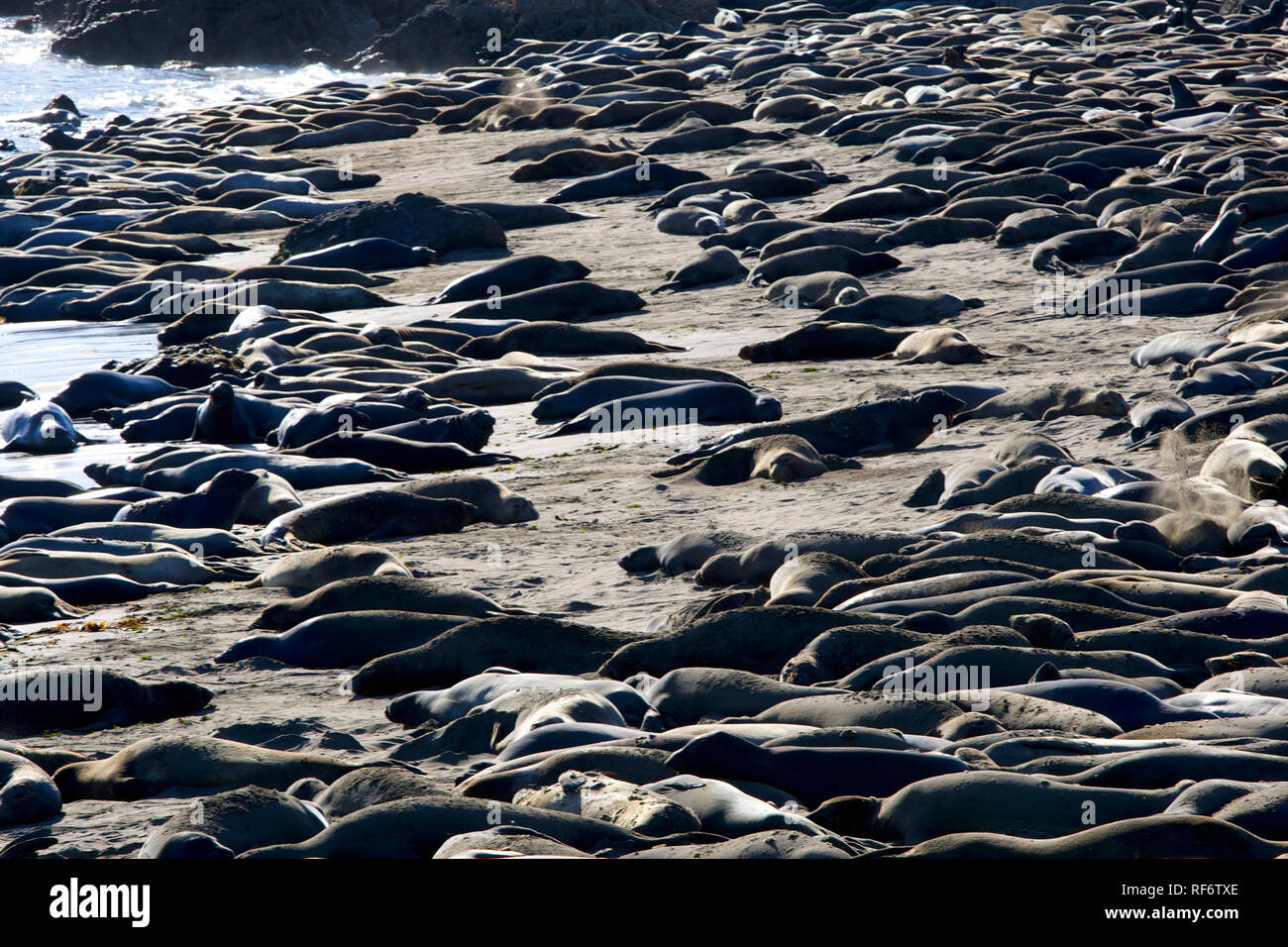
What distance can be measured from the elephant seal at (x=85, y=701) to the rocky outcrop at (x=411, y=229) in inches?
375

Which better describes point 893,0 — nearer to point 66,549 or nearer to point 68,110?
point 68,110

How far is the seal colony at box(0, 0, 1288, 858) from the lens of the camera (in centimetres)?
347

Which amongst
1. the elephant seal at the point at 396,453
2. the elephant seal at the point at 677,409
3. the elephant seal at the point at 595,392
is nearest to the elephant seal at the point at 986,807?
the elephant seal at the point at 396,453

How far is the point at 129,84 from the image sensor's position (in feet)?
123

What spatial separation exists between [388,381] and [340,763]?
5.61m

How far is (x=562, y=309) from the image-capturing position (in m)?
11.1

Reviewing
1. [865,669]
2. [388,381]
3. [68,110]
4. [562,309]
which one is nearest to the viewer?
[865,669]

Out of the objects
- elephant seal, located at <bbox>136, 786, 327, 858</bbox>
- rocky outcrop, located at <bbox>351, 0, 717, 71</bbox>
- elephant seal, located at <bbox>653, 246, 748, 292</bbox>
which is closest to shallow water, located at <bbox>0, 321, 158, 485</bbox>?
elephant seal, located at <bbox>653, 246, 748, 292</bbox>

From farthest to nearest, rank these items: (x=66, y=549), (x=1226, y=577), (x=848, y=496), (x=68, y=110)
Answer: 1. (x=68, y=110)
2. (x=848, y=496)
3. (x=66, y=549)
4. (x=1226, y=577)

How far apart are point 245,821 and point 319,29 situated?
37815mm

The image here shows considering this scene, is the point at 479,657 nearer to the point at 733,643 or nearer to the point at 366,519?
the point at 733,643

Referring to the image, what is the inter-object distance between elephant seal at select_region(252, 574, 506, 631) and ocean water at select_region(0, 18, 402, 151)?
27.7 m

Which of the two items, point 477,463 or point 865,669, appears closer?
point 865,669

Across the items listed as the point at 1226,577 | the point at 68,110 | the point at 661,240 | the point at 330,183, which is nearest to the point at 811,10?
the point at 68,110
